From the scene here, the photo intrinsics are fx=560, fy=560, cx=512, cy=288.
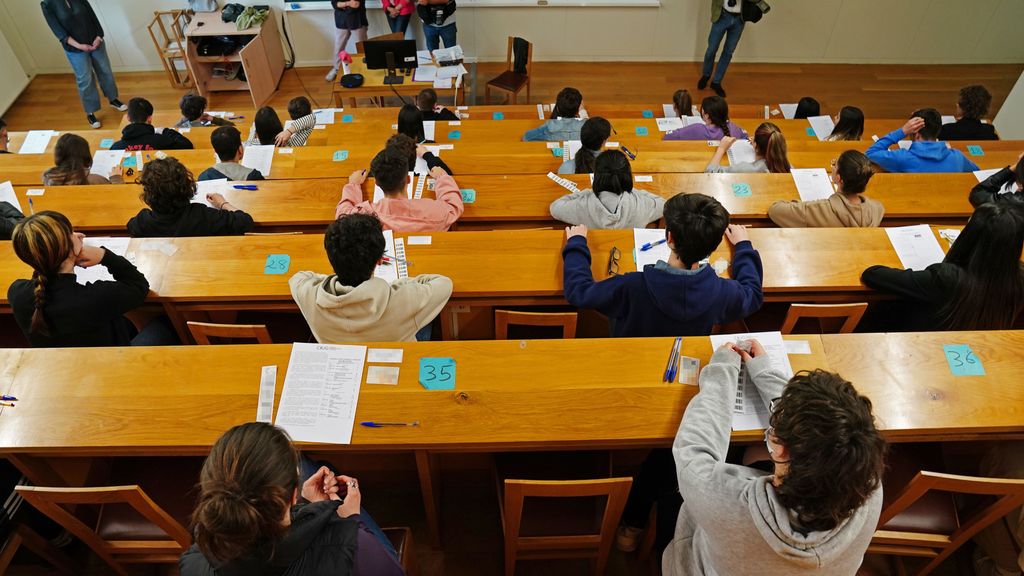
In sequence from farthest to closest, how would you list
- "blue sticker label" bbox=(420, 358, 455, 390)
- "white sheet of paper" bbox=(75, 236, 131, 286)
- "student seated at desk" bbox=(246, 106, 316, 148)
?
"student seated at desk" bbox=(246, 106, 316, 148)
"white sheet of paper" bbox=(75, 236, 131, 286)
"blue sticker label" bbox=(420, 358, 455, 390)

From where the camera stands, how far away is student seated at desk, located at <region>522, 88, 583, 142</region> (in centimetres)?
438

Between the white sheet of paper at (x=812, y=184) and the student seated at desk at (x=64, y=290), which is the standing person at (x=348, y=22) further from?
the white sheet of paper at (x=812, y=184)

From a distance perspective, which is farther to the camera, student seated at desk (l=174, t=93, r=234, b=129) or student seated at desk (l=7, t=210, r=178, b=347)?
student seated at desk (l=174, t=93, r=234, b=129)

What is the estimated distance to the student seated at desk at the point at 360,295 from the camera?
78.2 inches

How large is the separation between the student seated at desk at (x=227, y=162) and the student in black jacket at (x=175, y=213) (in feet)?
1.39

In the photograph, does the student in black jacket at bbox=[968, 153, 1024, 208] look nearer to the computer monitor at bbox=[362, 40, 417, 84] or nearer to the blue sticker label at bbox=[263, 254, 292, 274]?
the blue sticker label at bbox=[263, 254, 292, 274]


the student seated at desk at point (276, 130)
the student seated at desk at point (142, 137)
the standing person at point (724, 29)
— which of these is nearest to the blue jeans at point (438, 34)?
the student seated at desk at point (276, 130)

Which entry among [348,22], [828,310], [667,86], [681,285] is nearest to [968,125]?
[667,86]

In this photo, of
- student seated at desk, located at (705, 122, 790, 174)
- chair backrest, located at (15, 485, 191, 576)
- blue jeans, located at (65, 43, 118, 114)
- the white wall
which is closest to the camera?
chair backrest, located at (15, 485, 191, 576)

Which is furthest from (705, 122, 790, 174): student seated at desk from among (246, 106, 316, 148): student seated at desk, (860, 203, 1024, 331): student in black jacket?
(246, 106, 316, 148): student seated at desk

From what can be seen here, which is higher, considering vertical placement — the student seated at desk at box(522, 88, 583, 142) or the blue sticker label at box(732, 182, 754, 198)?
the blue sticker label at box(732, 182, 754, 198)

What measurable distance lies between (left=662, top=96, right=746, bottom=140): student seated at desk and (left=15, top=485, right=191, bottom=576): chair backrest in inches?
162

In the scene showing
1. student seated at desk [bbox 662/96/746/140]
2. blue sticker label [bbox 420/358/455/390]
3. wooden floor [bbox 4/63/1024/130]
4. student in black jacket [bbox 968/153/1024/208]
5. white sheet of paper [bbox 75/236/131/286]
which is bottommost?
wooden floor [bbox 4/63/1024/130]

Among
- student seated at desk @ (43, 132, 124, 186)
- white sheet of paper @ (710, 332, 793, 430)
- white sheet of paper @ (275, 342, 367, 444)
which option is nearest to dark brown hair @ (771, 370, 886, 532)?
white sheet of paper @ (710, 332, 793, 430)
